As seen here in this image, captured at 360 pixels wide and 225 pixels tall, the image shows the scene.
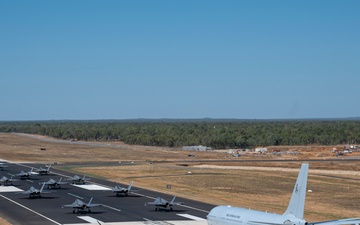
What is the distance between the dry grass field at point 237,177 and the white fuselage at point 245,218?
13.6m

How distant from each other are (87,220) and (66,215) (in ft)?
14.8

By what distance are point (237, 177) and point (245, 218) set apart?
191 feet

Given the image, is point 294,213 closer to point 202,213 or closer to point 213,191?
point 202,213

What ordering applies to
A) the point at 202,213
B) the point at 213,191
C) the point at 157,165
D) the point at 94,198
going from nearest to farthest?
the point at 202,213, the point at 94,198, the point at 213,191, the point at 157,165

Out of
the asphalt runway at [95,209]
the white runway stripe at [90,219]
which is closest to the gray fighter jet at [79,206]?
the asphalt runway at [95,209]

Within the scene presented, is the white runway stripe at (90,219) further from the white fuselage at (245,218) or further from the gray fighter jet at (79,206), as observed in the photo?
the white fuselage at (245,218)

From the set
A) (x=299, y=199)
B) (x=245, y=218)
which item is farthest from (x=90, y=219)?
(x=299, y=199)

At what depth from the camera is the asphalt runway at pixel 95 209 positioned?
69.6 metres

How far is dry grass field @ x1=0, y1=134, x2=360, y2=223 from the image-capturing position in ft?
279

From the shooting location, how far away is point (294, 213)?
53.7 m

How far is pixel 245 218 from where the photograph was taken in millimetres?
57156

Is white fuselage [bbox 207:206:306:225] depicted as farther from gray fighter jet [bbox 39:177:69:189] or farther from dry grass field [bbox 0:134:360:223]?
gray fighter jet [bbox 39:177:69:189]

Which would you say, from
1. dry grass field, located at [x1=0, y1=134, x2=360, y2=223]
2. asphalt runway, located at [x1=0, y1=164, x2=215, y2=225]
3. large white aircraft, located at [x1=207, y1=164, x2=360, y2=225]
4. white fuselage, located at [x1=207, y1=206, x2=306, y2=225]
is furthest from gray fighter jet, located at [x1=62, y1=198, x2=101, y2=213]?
large white aircraft, located at [x1=207, y1=164, x2=360, y2=225]

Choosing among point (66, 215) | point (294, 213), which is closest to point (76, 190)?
point (66, 215)
